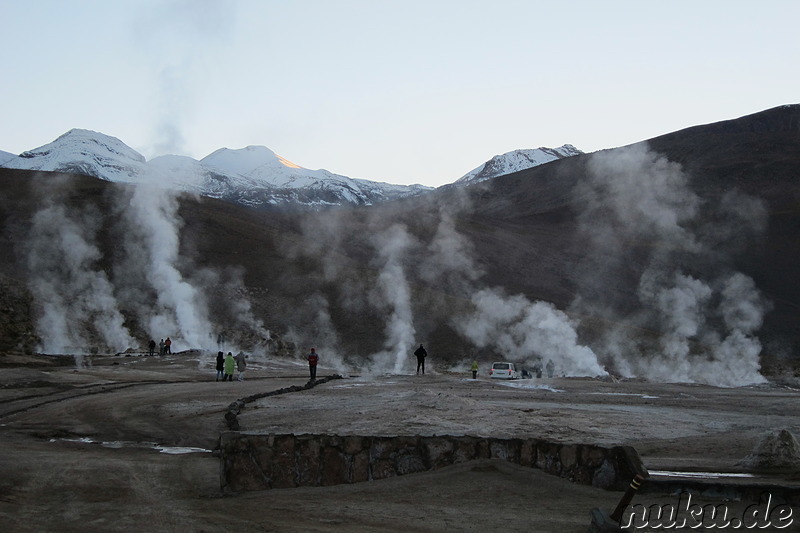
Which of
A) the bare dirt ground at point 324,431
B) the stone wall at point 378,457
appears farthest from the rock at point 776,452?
the stone wall at point 378,457

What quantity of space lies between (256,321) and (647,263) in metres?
57.4

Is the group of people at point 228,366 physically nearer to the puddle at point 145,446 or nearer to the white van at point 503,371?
the white van at point 503,371

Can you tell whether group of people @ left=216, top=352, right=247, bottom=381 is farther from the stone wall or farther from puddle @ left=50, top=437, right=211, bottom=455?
→ the stone wall

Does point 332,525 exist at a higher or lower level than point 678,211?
lower

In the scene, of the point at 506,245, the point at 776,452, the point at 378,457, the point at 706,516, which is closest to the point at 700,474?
the point at 776,452

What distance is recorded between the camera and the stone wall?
10.5 meters

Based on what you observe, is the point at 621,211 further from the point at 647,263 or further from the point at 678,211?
the point at 647,263

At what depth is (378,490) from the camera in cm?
1054

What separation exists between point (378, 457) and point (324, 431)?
4710 millimetres

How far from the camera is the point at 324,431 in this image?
15.6 meters

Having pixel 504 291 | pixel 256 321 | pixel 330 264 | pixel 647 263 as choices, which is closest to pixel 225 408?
pixel 256 321

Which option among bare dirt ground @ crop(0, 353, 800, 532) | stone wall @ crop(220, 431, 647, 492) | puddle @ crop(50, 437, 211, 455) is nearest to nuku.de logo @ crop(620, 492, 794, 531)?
bare dirt ground @ crop(0, 353, 800, 532)

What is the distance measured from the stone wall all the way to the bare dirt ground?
21cm

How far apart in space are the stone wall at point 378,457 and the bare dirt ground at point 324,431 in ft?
0.70
